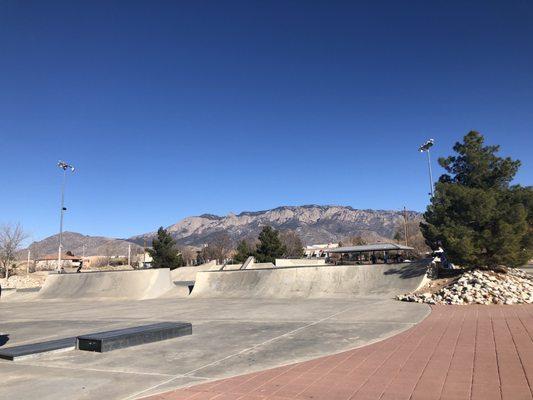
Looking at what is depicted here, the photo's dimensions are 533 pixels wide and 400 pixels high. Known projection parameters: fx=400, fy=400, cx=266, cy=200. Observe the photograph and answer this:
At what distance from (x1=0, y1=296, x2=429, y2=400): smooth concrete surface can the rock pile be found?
970mm

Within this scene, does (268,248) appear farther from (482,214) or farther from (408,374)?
(408,374)

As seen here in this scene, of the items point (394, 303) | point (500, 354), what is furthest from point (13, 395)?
point (394, 303)

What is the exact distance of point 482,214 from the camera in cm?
1398

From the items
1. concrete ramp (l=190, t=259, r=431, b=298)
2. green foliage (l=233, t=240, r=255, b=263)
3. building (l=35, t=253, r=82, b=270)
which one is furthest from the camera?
building (l=35, t=253, r=82, b=270)

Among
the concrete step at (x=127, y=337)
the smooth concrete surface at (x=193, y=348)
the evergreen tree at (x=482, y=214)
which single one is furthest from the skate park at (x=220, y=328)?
the evergreen tree at (x=482, y=214)

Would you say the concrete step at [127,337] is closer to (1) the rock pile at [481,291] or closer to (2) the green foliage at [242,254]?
(1) the rock pile at [481,291]

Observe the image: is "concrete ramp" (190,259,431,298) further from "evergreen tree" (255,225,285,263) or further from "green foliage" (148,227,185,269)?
"green foliage" (148,227,185,269)

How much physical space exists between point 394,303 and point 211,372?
890 centimetres

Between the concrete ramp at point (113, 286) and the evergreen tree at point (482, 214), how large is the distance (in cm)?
1376

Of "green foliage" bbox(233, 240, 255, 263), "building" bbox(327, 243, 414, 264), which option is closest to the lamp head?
"building" bbox(327, 243, 414, 264)

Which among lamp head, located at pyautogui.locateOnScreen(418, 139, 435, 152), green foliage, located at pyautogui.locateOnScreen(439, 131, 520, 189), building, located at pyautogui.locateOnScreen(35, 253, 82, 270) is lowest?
building, located at pyautogui.locateOnScreen(35, 253, 82, 270)

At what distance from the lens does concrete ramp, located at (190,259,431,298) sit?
1588 centimetres

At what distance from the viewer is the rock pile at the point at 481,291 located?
11.6 m

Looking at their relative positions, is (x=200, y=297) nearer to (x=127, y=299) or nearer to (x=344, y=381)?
(x=127, y=299)
